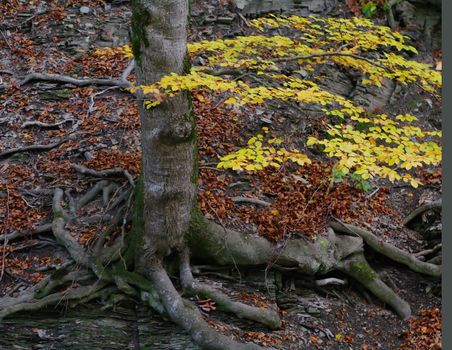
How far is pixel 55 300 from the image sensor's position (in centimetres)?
589

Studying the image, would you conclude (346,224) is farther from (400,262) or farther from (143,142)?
(143,142)

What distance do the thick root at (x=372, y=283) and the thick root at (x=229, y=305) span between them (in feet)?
5.02

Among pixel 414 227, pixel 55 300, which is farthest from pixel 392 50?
pixel 55 300

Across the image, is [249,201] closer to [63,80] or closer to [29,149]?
[29,149]

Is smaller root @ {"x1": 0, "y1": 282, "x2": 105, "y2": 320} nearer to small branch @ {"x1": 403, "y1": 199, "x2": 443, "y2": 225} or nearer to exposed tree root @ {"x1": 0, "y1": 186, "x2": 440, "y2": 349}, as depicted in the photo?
exposed tree root @ {"x1": 0, "y1": 186, "x2": 440, "y2": 349}

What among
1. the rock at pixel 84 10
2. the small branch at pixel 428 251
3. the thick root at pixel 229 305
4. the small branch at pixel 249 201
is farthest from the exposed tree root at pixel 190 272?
the rock at pixel 84 10

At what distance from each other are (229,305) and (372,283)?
7.50ft

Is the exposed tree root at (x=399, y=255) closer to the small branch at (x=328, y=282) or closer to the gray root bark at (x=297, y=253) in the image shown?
the gray root bark at (x=297, y=253)

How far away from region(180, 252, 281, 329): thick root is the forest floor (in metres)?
0.11

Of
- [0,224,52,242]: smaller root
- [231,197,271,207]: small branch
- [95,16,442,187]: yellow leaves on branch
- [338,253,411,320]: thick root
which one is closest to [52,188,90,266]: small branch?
[0,224,52,242]: smaller root

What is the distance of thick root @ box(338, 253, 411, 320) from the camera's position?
7.28 m

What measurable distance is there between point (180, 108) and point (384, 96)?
259 inches

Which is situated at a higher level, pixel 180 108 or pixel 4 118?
pixel 180 108

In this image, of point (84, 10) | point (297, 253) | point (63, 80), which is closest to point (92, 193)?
point (297, 253)
